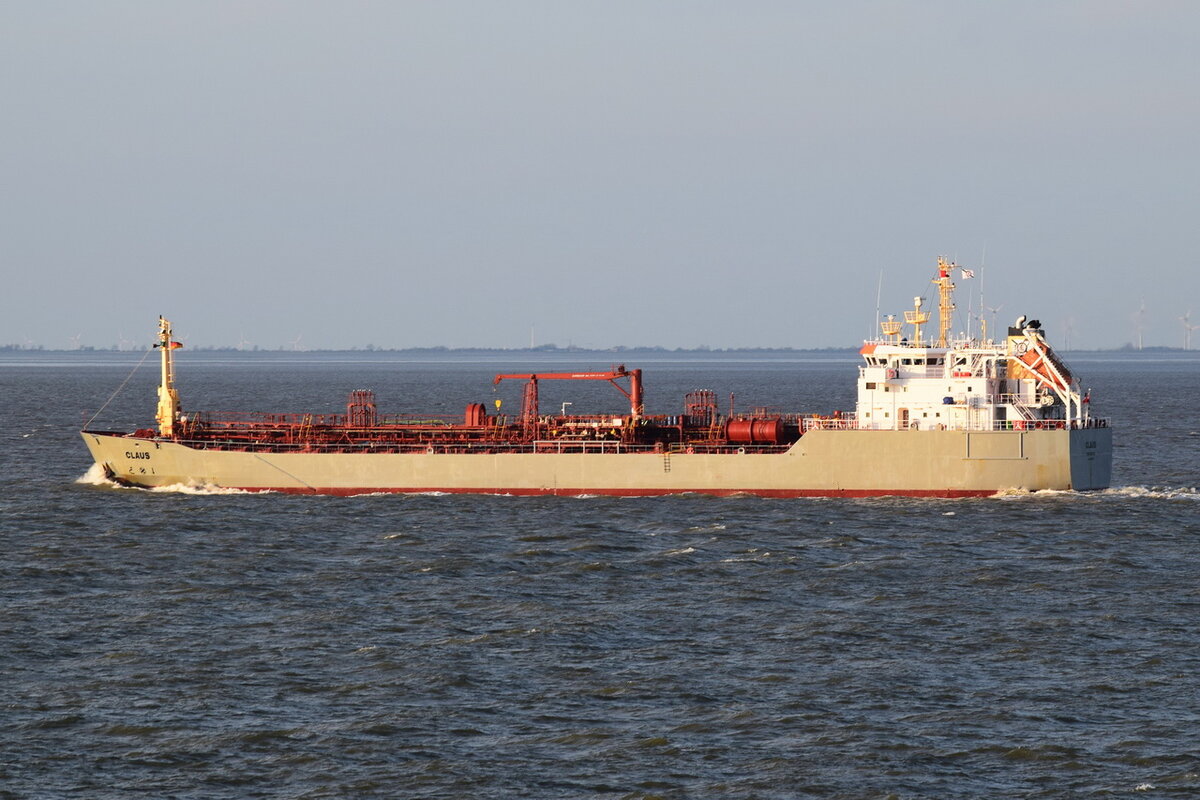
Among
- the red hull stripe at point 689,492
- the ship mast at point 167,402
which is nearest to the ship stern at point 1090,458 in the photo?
the red hull stripe at point 689,492

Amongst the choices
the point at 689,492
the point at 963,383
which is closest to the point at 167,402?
the point at 689,492

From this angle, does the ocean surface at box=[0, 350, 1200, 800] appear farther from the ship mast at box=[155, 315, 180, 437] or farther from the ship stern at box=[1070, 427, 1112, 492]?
the ship mast at box=[155, 315, 180, 437]

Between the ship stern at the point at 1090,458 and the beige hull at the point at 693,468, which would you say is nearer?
the ship stern at the point at 1090,458

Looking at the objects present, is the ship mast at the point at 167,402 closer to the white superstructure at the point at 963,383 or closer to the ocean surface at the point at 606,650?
the ocean surface at the point at 606,650

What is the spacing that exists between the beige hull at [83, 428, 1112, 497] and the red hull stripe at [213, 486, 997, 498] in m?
0.05

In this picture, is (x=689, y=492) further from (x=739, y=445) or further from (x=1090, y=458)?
(x=1090, y=458)

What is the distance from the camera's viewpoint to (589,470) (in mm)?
60500

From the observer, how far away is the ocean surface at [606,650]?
26.5 metres

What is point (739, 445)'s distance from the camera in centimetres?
6091

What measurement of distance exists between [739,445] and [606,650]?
27.5 m

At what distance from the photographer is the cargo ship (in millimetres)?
56781

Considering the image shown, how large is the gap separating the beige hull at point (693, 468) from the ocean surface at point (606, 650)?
124 cm

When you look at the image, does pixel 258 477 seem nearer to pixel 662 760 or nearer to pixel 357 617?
pixel 357 617

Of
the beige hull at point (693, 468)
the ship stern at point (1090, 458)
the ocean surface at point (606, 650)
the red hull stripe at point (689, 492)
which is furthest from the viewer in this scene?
the red hull stripe at point (689, 492)
